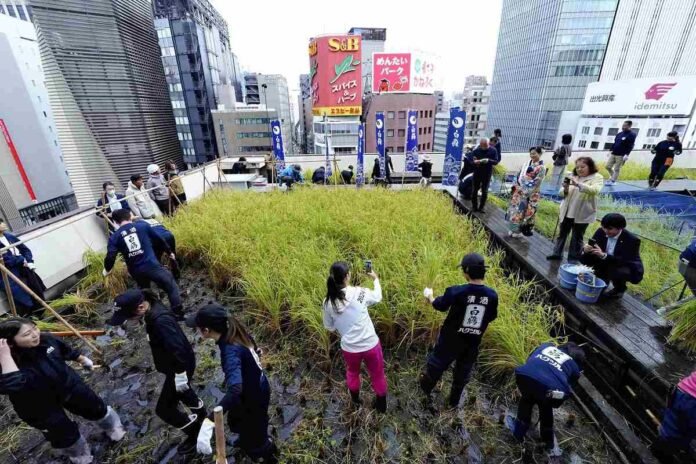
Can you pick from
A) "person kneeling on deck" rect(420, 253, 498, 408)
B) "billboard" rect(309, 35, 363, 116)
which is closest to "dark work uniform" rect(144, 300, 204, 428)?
"person kneeling on deck" rect(420, 253, 498, 408)

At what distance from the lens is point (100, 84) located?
29672 mm

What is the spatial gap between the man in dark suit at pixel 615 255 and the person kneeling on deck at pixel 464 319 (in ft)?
6.61

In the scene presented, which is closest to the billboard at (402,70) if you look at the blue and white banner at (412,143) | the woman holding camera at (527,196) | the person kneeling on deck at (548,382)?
the blue and white banner at (412,143)

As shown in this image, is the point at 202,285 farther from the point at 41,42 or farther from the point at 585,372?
the point at 41,42

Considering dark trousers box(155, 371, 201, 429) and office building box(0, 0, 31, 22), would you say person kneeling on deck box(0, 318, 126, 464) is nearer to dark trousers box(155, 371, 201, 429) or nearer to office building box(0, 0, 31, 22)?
dark trousers box(155, 371, 201, 429)

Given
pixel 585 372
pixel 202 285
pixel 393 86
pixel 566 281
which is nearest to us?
pixel 585 372

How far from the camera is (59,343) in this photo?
2.11 m

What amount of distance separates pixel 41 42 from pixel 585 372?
45.3 meters

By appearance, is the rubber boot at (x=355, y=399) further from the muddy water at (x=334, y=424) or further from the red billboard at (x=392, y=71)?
the red billboard at (x=392, y=71)

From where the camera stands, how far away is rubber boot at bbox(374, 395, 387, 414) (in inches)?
99.0

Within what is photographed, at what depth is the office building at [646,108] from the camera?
28.2 meters

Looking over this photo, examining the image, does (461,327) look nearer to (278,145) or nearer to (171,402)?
(171,402)

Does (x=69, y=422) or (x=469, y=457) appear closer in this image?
(x=69, y=422)

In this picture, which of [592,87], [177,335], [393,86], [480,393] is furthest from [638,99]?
[177,335]
